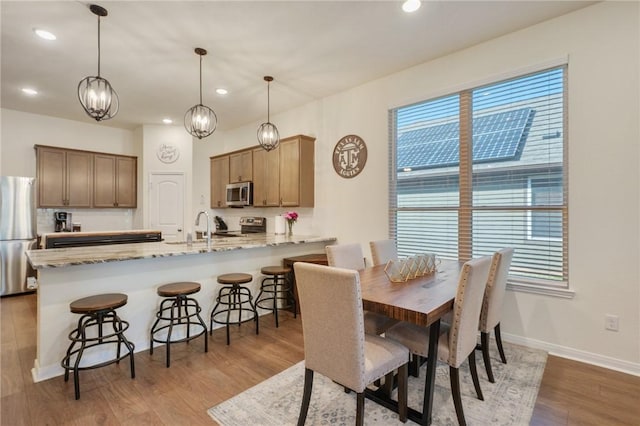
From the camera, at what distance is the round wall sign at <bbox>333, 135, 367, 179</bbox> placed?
166 inches

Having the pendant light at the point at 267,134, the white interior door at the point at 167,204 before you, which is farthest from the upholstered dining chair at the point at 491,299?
the white interior door at the point at 167,204

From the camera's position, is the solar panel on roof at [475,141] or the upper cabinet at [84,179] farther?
the upper cabinet at [84,179]

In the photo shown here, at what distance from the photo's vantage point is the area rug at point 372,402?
1882mm

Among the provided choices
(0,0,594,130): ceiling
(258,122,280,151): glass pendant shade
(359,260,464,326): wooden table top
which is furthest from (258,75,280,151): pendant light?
(359,260,464,326): wooden table top

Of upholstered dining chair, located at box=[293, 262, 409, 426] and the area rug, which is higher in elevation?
upholstered dining chair, located at box=[293, 262, 409, 426]

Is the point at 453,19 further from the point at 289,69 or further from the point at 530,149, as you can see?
the point at 289,69

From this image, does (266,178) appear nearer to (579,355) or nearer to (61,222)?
(61,222)

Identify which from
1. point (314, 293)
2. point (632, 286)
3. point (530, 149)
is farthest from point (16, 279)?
point (632, 286)

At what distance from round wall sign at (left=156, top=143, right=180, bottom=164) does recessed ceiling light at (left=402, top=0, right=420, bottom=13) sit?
202 inches

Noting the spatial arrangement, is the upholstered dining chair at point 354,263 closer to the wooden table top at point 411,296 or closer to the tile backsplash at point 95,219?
the wooden table top at point 411,296

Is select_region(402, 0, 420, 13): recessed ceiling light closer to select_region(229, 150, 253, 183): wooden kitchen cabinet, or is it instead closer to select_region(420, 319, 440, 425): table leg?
select_region(420, 319, 440, 425): table leg

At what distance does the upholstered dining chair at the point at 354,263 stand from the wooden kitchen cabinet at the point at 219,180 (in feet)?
13.5

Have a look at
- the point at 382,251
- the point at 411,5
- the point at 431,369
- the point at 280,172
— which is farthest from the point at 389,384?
the point at 280,172

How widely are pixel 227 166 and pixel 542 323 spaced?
5512mm
